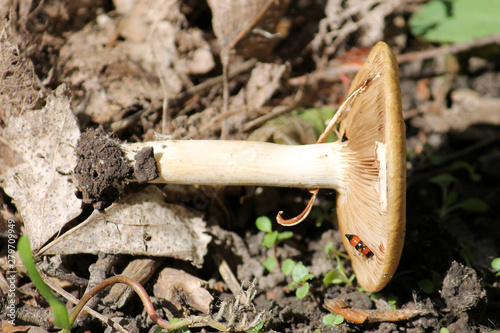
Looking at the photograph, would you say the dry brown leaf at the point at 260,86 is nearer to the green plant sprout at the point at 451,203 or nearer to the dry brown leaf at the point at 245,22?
the dry brown leaf at the point at 245,22

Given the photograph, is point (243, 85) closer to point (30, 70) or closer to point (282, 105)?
point (282, 105)

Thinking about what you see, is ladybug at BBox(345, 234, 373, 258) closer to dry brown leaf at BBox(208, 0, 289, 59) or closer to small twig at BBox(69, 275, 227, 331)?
small twig at BBox(69, 275, 227, 331)

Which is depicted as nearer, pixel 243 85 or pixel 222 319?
pixel 222 319

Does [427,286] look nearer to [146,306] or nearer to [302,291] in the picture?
[302,291]

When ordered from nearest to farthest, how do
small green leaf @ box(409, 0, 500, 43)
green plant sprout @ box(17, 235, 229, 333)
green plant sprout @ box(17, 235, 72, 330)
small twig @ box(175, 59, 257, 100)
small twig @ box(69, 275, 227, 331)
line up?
green plant sprout @ box(17, 235, 72, 330) → green plant sprout @ box(17, 235, 229, 333) → small twig @ box(69, 275, 227, 331) → small twig @ box(175, 59, 257, 100) → small green leaf @ box(409, 0, 500, 43)

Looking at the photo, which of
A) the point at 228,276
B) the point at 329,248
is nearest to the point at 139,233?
the point at 228,276

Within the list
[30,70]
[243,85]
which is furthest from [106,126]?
[243,85]

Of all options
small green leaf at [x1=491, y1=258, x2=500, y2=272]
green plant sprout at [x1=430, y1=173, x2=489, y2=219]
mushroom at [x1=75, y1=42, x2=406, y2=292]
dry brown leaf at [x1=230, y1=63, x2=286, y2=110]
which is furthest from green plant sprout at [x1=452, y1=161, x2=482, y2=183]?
dry brown leaf at [x1=230, y1=63, x2=286, y2=110]
